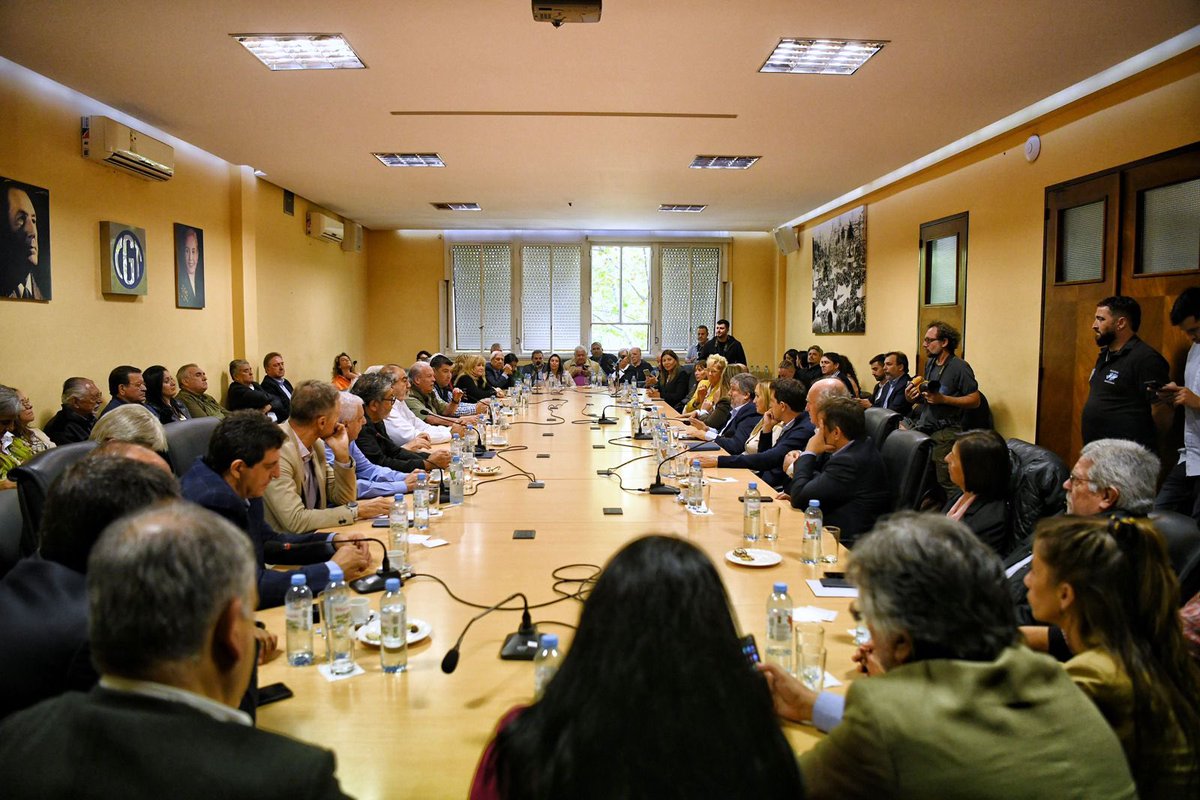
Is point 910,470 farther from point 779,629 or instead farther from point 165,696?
point 165,696

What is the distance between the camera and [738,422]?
5676mm

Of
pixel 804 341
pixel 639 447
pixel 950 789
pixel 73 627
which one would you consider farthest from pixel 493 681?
pixel 804 341

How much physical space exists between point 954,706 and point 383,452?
4.11 meters

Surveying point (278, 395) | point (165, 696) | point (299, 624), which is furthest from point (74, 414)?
point (165, 696)

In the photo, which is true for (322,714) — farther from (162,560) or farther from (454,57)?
(454,57)

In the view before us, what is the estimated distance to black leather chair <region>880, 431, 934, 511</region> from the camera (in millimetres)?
3326

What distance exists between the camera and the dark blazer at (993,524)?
2.69m

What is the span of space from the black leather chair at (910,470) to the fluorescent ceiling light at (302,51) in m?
3.71

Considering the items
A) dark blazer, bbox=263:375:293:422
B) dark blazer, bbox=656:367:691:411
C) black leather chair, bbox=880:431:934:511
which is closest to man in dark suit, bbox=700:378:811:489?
black leather chair, bbox=880:431:934:511

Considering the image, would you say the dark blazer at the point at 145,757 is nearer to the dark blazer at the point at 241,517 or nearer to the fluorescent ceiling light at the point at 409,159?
the dark blazer at the point at 241,517

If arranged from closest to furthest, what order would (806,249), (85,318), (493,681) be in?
(493,681) → (85,318) → (806,249)

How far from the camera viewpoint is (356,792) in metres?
1.26

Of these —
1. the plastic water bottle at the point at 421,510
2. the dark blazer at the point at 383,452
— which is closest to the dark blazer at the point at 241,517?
the plastic water bottle at the point at 421,510

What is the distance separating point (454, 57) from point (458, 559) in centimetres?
330
